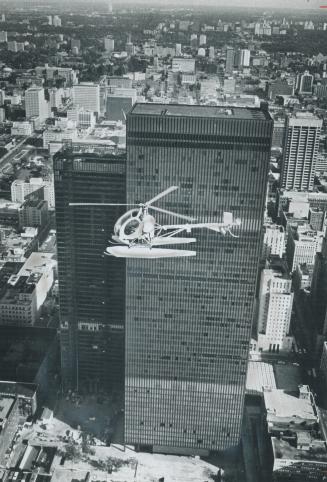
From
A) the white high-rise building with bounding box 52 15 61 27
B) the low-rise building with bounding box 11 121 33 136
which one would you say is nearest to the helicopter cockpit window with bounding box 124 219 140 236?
the white high-rise building with bounding box 52 15 61 27

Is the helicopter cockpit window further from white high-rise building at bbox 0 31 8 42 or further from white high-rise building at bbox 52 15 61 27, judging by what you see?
white high-rise building at bbox 0 31 8 42

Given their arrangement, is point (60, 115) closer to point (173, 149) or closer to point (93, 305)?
point (93, 305)

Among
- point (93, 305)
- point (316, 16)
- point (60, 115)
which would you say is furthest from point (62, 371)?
point (60, 115)

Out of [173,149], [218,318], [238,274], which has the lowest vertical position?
[218,318]

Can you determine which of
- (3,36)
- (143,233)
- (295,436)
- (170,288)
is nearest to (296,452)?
(295,436)

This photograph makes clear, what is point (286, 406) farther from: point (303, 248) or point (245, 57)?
point (245, 57)

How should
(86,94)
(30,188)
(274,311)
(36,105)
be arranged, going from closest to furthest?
(274,311), (30,188), (86,94), (36,105)
